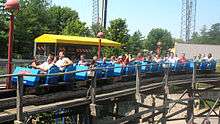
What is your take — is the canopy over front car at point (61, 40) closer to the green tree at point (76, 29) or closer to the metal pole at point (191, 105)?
the metal pole at point (191, 105)

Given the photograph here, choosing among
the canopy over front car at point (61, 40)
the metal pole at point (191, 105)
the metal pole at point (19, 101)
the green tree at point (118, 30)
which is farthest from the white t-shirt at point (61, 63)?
the green tree at point (118, 30)

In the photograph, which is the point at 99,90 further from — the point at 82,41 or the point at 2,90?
the point at 82,41

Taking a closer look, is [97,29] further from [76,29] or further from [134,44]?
[134,44]

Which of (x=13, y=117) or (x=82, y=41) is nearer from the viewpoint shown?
(x=13, y=117)

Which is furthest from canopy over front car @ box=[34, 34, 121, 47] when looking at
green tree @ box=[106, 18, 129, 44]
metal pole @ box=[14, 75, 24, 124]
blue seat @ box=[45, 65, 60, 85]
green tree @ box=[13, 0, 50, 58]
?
metal pole @ box=[14, 75, 24, 124]

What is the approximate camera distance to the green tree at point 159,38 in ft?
403

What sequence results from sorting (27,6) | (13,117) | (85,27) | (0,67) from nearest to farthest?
(13,117)
(0,67)
(27,6)
(85,27)

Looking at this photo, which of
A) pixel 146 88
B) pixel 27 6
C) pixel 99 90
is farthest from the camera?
pixel 27 6

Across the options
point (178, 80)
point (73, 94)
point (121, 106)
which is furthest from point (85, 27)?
point (73, 94)

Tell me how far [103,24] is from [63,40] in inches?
809

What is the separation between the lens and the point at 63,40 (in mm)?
28172

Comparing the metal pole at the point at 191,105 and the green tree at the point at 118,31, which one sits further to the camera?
the green tree at the point at 118,31

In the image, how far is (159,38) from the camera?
12812 centimetres

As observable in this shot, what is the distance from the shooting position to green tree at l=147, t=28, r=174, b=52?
12271 cm
